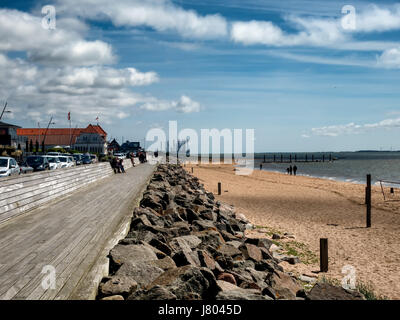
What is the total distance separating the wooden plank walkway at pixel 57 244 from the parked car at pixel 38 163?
16459 millimetres

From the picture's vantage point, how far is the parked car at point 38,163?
2745cm

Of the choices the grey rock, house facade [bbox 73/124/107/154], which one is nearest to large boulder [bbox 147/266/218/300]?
the grey rock

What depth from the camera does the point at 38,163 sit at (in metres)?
27.9

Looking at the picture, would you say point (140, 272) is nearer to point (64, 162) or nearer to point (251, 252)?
point (251, 252)

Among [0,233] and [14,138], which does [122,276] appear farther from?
[14,138]

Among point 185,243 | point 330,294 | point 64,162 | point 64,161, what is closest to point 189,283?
point 330,294

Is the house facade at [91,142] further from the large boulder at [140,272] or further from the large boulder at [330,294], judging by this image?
the large boulder at [330,294]

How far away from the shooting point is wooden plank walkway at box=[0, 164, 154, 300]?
4.98 metres

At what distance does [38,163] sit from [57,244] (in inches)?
887

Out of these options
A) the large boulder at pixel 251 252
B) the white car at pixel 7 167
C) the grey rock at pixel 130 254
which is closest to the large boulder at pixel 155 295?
the grey rock at pixel 130 254

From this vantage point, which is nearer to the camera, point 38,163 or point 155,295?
point 155,295

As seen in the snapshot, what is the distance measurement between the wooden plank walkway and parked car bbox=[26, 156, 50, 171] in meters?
16.5

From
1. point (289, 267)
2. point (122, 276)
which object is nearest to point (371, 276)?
point (289, 267)

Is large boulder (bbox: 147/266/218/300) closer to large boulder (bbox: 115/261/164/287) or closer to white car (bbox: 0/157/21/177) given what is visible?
large boulder (bbox: 115/261/164/287)
